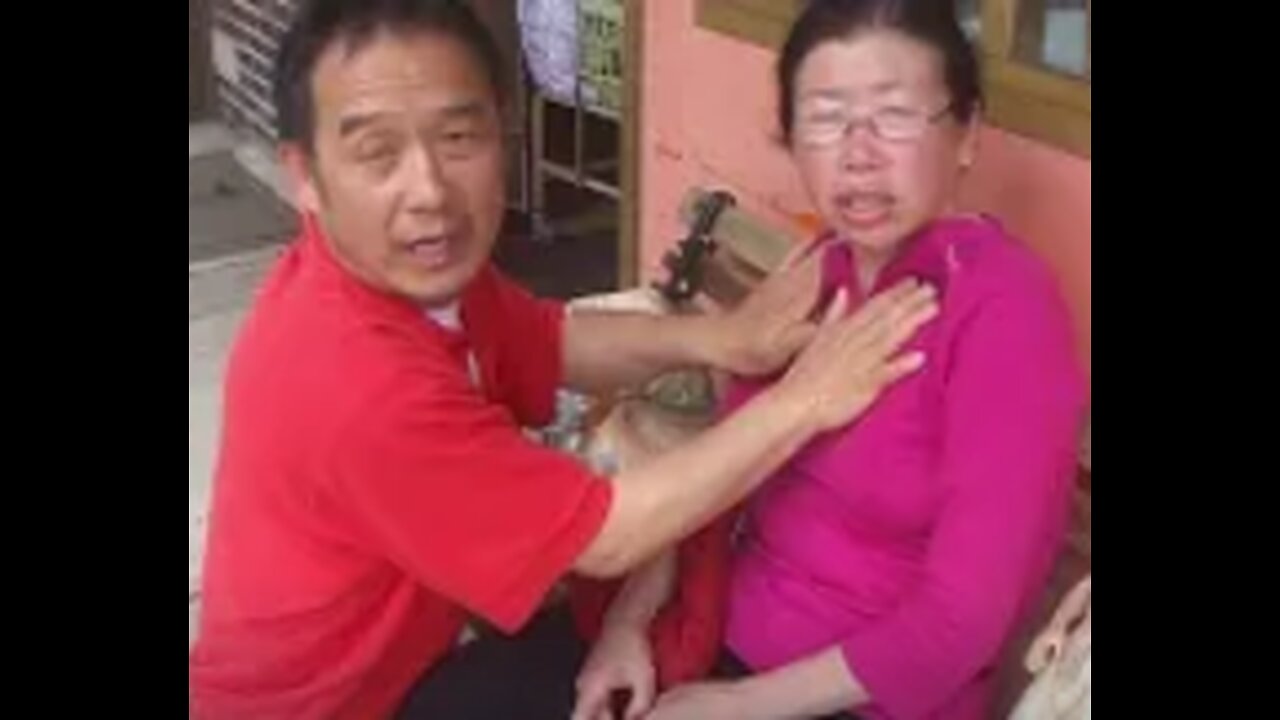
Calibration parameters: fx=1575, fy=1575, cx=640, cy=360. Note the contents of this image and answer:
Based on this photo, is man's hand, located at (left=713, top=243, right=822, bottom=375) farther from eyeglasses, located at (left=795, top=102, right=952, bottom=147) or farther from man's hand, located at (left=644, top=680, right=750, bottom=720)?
man's hand, located at (left=644, top=680, right=750, bottom=720)

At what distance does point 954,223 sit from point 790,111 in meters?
0.22

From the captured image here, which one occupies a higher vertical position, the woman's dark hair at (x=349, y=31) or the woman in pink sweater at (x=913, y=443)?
the woman's dark hair at (x=349, y=31)

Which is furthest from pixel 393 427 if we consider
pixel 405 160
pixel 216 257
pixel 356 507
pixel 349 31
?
pixel 216 257

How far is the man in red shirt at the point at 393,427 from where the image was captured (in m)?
1.46

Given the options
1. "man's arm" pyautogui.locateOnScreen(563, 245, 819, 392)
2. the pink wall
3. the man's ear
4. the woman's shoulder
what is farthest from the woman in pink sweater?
the man's ear

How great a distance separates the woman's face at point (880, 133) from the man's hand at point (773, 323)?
169 millimetres

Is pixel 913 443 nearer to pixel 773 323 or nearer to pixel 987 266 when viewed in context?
pixel 987 266

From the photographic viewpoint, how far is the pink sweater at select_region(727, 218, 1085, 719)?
5.04ft

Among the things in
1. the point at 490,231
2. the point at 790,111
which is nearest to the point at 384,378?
the point at 490,231

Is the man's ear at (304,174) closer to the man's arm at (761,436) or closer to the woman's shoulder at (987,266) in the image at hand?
the man's arm at (761,436)

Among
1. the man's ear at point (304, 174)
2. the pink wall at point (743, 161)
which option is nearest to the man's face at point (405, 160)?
the man's ear at point (304, 174)
